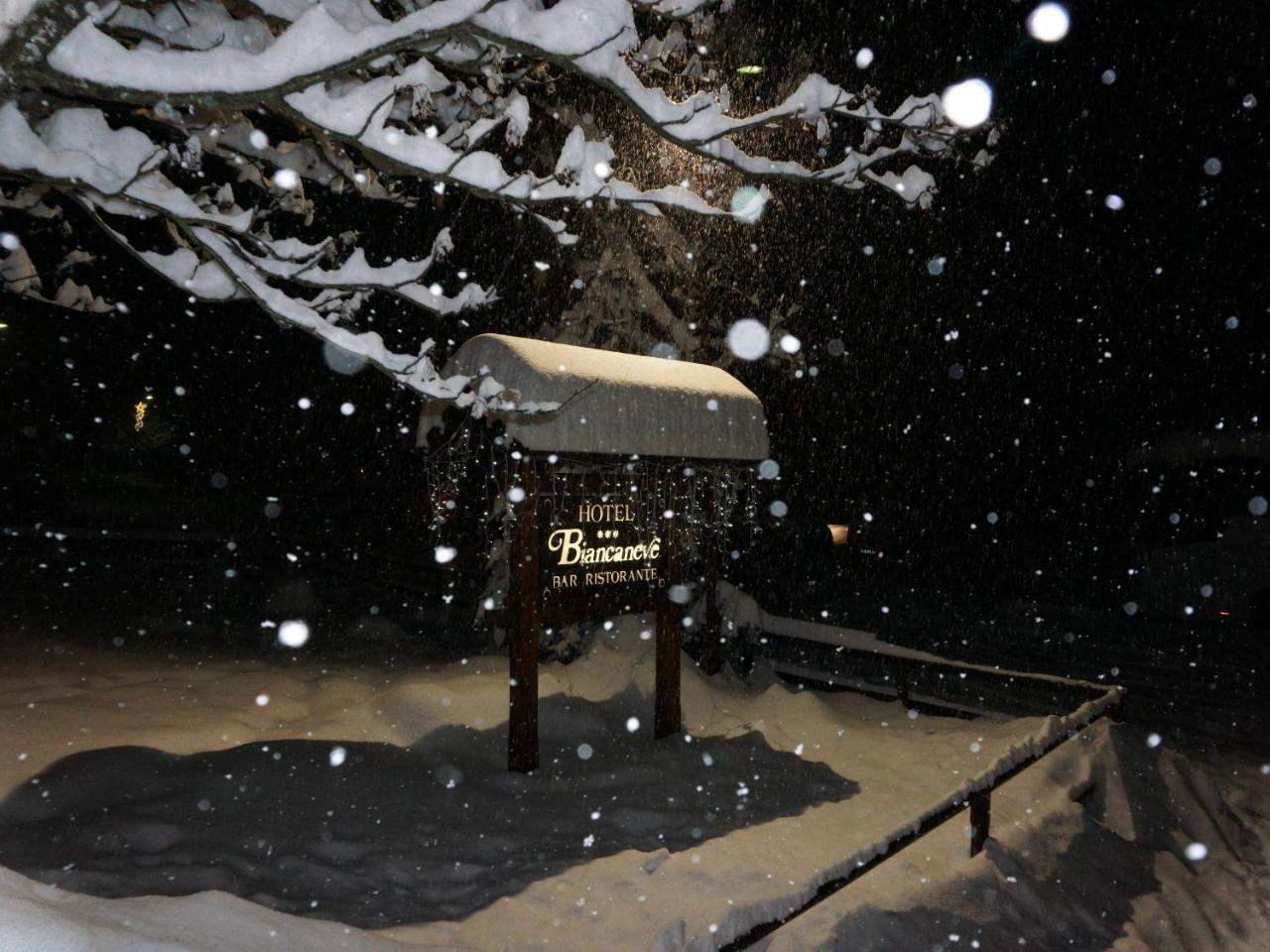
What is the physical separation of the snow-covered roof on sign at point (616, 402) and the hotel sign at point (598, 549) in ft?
2.06

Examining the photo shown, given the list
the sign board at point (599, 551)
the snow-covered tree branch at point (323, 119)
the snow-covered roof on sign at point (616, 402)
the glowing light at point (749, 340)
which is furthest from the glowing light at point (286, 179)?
the glowing light at point (749, 340)

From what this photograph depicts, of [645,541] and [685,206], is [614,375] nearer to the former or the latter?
[645,541]

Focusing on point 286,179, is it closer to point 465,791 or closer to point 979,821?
point 465,791

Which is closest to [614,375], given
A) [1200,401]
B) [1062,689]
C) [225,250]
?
[225,250]

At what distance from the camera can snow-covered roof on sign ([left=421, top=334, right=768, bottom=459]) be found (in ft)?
19.3

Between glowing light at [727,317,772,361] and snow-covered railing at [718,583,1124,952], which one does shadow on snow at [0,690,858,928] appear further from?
glowing light at [727,317,772,361]

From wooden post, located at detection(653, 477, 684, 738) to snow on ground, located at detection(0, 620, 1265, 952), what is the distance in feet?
0.85

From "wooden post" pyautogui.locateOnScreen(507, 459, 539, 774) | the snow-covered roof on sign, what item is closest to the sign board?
"wooden post" pyautogui.locateOnScreen(507, 459, 539, 774)

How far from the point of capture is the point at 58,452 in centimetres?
3544

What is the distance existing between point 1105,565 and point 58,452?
4303 centimetres

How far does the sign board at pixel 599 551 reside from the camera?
6434 millimetres

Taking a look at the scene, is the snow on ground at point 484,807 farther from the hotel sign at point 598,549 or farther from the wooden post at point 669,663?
the hotel sign at point 598,549

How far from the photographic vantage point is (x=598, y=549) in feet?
22.3

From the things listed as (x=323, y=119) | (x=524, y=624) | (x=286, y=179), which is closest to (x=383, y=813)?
(x=524, y=624)
